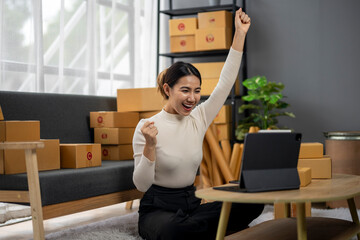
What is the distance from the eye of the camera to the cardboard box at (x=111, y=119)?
3082 mm

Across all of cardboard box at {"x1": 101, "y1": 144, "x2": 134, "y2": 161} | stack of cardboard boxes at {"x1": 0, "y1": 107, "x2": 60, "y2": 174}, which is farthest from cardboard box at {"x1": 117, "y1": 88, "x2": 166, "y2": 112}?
stack of cardboard boxes at {"x1": 0, "y1": 107, "x2": 60, "y2": 174}

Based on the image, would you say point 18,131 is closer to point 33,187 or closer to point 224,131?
point 33,187

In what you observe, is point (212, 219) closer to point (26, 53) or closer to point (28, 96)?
point (28, 96)

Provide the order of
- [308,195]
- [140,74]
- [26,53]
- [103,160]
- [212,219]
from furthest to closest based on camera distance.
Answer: [140,74] < [26,53] < [103,160] < [212,219] < [308,195]

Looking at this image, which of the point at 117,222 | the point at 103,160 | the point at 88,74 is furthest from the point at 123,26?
the point at 117,222

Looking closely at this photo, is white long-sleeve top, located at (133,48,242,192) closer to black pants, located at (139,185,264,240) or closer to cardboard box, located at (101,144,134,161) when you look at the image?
black pants, located at (139,185,264,240)

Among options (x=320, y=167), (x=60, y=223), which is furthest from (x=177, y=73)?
(x=60, y=223)

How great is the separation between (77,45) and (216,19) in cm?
124

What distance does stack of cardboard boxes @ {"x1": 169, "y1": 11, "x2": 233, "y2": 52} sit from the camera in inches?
167

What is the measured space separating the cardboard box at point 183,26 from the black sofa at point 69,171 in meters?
1.30

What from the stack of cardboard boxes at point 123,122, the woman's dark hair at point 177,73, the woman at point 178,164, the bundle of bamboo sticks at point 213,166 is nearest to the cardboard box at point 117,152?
the stack of cardboard boxes at point 123,122

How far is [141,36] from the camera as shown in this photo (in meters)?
4.66

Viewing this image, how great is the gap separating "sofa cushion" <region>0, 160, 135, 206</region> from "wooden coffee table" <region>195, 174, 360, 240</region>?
0.89 m

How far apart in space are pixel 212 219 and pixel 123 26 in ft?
9.01
